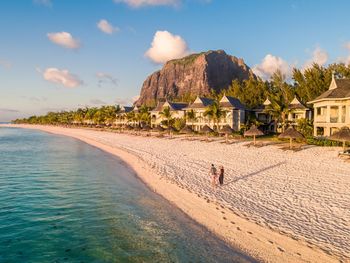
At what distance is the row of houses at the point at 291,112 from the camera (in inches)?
1171

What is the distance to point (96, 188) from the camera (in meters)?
17.0

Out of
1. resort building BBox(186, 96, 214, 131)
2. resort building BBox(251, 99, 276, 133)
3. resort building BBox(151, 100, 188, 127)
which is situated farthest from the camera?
resort building BBox(151, 100, 188, 127)

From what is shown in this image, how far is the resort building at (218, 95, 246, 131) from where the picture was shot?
4934 cm

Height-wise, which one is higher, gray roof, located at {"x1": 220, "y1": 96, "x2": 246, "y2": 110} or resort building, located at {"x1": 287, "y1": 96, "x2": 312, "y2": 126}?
gray roof, located at {"x1": 220, "y1": 96, "x2": 246, "y2": 110}

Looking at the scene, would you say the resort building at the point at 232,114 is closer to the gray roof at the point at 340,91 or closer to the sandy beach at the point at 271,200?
the gray roof at the point at 340,91

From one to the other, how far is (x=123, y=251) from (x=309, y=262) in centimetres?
563

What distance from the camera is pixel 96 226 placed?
11.0 meters

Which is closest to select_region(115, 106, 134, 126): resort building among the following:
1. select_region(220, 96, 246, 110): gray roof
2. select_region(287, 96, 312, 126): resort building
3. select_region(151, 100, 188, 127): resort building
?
select_region(151, 100, 188, 127): resort building

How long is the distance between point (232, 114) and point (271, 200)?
125 feet

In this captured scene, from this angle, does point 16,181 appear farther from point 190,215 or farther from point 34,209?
point 190,215

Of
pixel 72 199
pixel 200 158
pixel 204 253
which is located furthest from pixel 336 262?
pixel 200 158

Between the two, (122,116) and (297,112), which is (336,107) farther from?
(122,116)

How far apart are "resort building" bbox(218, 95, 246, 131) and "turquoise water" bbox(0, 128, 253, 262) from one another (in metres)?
33.9

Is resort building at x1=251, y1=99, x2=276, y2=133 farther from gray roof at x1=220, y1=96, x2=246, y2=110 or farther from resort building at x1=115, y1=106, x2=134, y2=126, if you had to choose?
resort building at x1=115, y1=106, x2=134, y2=126
